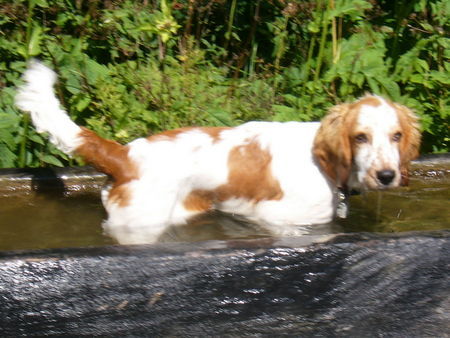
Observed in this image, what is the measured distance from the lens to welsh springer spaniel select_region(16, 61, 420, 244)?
13.9 ft

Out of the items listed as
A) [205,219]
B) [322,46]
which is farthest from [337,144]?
[322,46]

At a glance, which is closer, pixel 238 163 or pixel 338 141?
pixel 338 141

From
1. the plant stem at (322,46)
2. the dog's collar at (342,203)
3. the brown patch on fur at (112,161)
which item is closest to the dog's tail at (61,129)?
the brown patch on fur at (112,161)

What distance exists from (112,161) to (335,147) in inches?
43.7

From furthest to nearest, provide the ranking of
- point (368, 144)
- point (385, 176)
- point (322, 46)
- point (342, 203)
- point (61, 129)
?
point (322, 46), point (342, 203), point (61, 129), point (368, 144), point (385, 176)

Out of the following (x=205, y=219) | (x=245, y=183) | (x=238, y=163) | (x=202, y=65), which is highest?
(x=202, y=65)

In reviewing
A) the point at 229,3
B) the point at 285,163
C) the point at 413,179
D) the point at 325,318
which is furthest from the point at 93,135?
the point at 229,3

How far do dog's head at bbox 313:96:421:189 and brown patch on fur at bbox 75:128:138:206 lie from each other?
961mm

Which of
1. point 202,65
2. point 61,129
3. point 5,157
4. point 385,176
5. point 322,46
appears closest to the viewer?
point 385,176

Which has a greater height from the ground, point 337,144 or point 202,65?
point 202,65

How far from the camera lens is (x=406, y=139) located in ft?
14.2

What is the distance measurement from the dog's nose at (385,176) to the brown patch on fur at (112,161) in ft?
3.89

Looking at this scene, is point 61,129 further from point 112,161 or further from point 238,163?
point 238,163

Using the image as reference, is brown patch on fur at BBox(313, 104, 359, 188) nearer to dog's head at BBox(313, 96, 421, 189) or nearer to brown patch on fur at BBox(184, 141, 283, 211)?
dog's head at BBox(313, 96, 421, 189)
